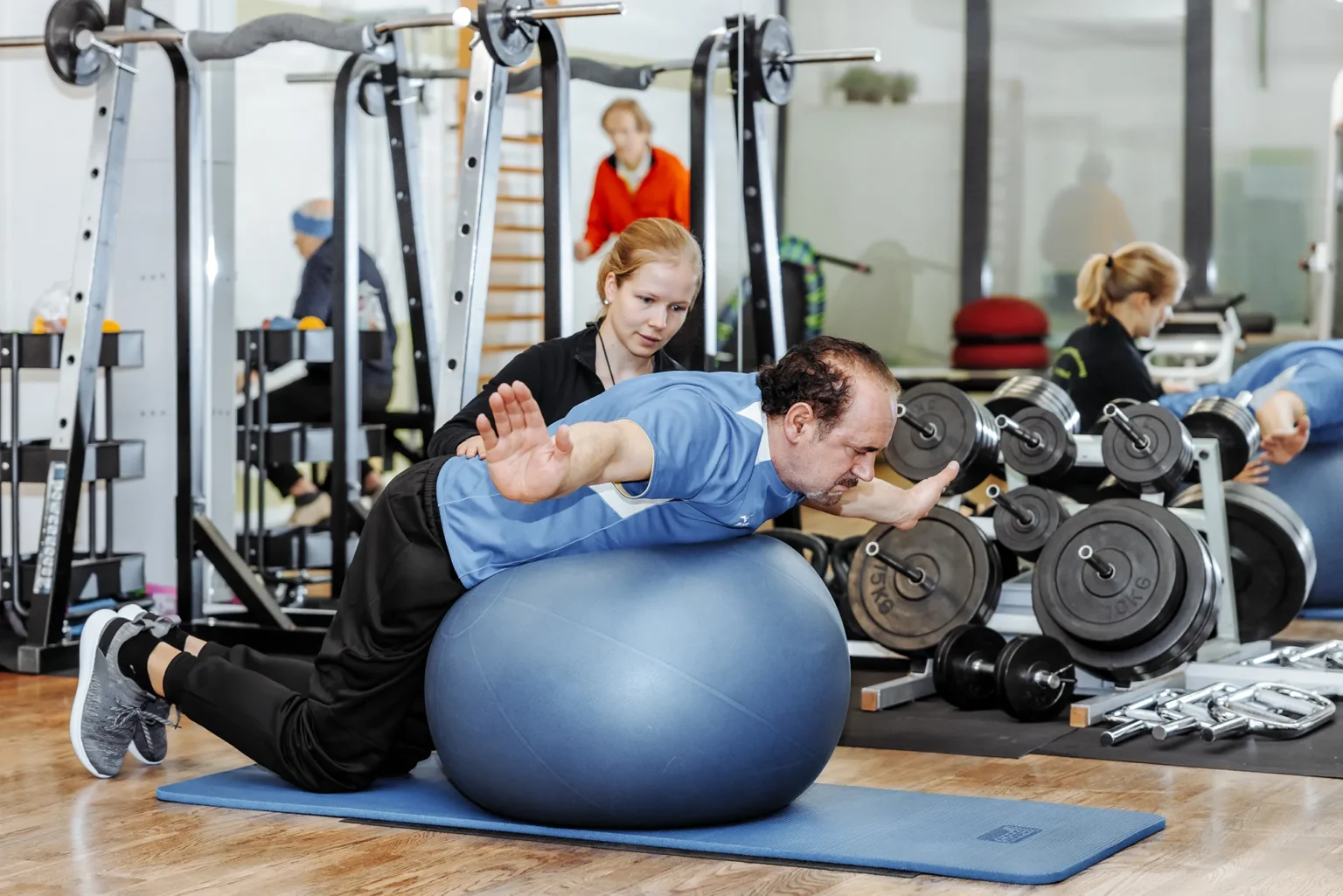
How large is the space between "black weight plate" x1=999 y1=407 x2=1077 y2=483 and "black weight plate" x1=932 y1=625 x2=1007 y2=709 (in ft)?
1.55

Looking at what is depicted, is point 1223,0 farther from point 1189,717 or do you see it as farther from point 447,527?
point 447,527

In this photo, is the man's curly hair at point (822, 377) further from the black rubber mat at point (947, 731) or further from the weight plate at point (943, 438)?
the weight plate at point (943, 438)

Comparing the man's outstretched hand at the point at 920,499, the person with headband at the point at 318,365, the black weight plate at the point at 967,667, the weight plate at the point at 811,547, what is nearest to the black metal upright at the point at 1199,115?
the weight plate at the point at 811,547

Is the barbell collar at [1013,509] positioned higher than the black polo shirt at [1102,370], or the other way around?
the black polo shirt at [1102,370]

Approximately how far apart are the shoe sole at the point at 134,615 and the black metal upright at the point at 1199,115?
3856mm

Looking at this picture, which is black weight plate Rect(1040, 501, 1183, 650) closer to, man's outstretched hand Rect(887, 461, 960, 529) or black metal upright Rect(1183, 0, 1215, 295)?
man's outstretched hand Rect(887, 461, 960, 529)

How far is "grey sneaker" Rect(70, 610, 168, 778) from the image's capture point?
3057 millimetres

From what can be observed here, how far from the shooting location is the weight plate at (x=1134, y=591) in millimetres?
3752

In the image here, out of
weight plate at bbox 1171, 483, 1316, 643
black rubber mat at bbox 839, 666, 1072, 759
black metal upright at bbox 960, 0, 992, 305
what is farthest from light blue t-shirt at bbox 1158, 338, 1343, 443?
black rubber mat at bbox 839, 666, 1072, 759

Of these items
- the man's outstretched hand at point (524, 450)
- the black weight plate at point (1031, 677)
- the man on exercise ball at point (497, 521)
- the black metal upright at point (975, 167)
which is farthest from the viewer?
the black metal upright at point (975, 167)

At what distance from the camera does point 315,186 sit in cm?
588

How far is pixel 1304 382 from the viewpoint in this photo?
4.86m

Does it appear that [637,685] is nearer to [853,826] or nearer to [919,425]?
[853,826]

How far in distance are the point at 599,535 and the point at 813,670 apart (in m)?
0.41
